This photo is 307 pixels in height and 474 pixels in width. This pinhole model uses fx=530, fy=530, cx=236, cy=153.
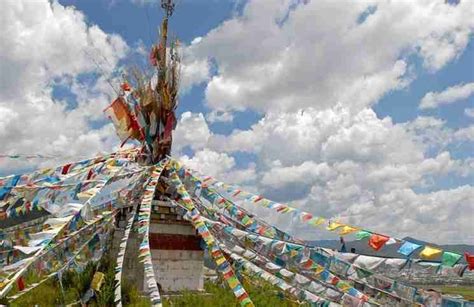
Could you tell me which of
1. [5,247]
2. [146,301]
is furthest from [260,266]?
[5,247]

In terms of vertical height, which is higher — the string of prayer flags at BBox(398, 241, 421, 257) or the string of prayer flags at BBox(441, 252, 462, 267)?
the string of prayer flags at BBox(398, 241, 421, 257)

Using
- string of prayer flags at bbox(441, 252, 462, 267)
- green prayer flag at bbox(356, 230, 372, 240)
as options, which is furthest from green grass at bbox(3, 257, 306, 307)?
string of prayer flags at bbox(441, 252, 462, 267)

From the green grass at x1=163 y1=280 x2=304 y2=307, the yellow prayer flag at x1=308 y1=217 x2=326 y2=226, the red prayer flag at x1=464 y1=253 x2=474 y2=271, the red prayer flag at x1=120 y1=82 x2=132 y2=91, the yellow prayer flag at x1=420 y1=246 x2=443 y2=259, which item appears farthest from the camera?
the red prayer flag at x1=120 y1=82 x2=132 y2=91

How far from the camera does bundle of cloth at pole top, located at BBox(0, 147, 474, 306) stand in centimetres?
1110

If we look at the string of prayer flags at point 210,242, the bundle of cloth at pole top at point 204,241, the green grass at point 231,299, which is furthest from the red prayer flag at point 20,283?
the string of prayer flags at point 210,242

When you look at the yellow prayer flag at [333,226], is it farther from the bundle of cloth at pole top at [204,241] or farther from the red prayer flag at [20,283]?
the red prayer flag at [20,283]

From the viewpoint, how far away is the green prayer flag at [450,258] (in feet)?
30.4

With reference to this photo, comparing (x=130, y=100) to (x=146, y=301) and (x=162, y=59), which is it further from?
(x=146, y=301)

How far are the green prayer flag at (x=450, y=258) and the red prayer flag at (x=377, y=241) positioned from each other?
4.32 feet

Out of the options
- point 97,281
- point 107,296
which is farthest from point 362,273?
point 97,281

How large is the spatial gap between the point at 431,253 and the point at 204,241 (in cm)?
778

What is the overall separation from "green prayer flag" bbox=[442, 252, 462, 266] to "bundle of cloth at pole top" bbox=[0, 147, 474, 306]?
0.02 meters

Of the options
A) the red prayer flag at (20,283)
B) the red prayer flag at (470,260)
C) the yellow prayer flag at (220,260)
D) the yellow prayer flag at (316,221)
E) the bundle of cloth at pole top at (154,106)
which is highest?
the bundle of cloth at pole top at (154,106)

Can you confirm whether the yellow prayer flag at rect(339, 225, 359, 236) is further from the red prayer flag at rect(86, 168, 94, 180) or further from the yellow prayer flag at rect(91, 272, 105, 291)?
the red prayer flag at rect(86, 168, 94, 180)
